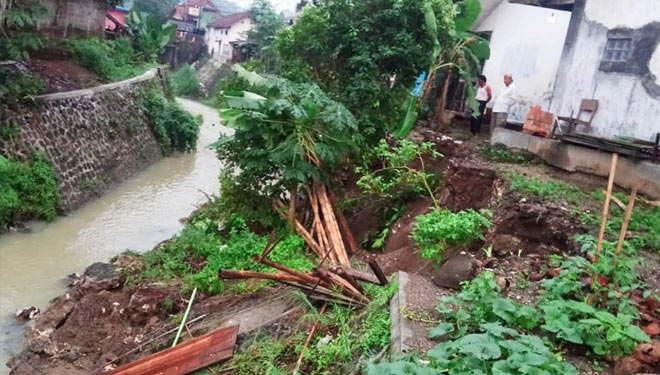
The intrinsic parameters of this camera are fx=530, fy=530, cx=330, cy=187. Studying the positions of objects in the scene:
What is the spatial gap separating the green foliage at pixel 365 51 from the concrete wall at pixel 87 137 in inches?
227

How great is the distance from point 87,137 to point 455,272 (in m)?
11.4

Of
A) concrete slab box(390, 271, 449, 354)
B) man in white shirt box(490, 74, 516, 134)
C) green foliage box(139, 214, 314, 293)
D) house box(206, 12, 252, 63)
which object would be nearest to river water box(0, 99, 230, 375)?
green foliage box(139, 214, 314, 293)

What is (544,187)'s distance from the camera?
6773 millimetres

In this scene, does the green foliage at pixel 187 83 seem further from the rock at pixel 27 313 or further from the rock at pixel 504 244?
the rock at pixel 504 244

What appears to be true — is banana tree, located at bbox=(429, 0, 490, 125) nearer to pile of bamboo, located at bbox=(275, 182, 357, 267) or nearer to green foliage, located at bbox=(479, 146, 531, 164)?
green foliage, located at bbox=(479, 146, 531, 164)

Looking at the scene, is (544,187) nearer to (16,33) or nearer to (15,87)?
(15,87)

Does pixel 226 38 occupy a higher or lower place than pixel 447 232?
higher

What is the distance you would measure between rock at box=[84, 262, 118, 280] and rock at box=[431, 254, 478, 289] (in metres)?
5.23

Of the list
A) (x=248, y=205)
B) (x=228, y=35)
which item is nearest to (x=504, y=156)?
(x=248, y=205)

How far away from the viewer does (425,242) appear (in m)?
5.66

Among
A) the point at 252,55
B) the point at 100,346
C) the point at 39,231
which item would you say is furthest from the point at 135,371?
the point at 252,55

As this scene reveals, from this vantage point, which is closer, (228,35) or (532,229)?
(532,229)

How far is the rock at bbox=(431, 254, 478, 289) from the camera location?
4844mm

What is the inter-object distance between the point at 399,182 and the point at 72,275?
542 cm
